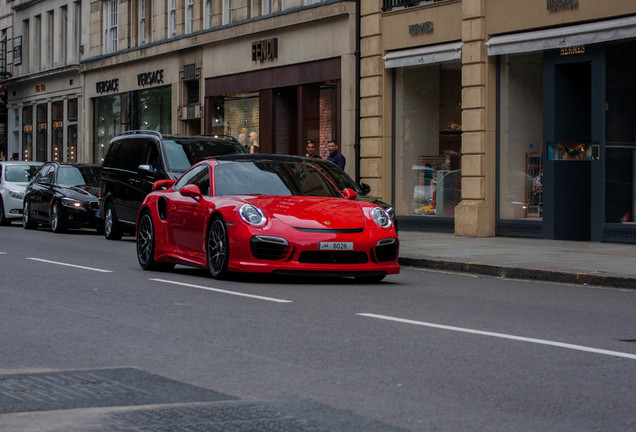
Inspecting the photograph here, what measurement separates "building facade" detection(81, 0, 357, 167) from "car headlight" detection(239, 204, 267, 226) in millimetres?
14551

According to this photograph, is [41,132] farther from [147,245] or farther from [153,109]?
[147,245]

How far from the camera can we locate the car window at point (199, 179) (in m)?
13.5

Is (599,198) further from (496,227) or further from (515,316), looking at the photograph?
(515,316)

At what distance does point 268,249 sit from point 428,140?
1330cm

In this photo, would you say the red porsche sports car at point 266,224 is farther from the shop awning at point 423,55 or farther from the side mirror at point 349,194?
the shop awning at point 423,55

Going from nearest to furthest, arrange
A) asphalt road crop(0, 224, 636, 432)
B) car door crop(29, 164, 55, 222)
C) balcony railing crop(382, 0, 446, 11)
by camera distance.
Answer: asphalt road crop(0, 224, 636, 432) < balcony railing crop(382, 0, 446, 11) < car door crop(29, 164, 55, 222)

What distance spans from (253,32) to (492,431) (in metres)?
26.9

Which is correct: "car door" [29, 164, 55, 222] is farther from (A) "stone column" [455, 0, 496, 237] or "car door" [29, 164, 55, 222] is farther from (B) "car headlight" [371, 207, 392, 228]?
(B) "car headlight" [371, 207, 392, 228]

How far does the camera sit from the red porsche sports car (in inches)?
478

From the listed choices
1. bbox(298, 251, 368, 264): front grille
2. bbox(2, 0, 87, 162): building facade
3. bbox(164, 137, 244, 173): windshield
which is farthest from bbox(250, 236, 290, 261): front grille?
bbox(2, 0, 87, 162): building facade

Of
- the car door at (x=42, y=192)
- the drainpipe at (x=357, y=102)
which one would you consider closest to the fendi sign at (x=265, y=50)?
the drainpipe at (x=357, y=102)

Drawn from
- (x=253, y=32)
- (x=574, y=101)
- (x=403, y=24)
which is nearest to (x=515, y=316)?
(x=574, y=101)

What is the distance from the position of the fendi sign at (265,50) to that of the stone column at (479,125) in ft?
28.3

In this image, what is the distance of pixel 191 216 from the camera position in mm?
13312
